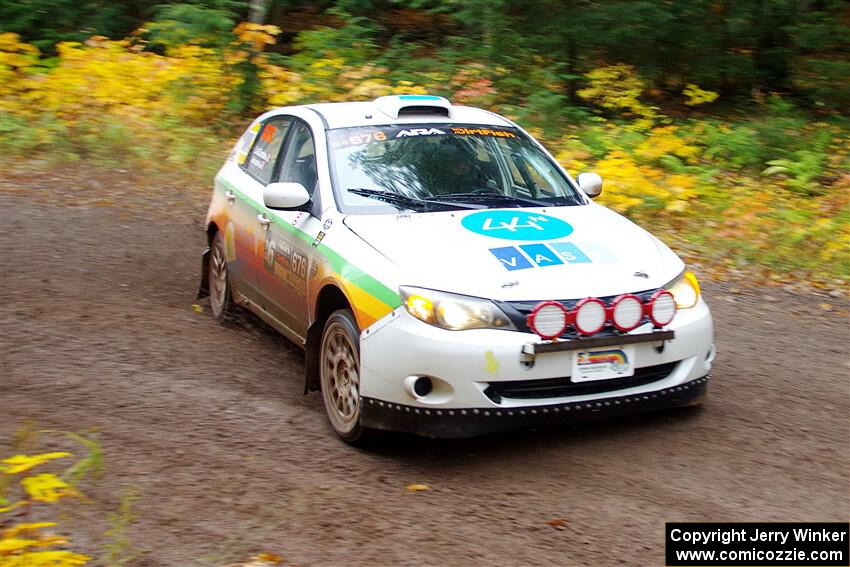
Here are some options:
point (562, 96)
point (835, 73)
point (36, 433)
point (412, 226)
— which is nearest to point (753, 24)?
point (835, 73)

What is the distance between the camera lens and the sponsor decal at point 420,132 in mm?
6707

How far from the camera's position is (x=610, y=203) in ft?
37.1

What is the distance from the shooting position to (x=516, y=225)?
5.90 m

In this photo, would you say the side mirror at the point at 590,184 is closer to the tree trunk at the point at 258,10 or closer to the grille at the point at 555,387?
the grille at the point at 555,387

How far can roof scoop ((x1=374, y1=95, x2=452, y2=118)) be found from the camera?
691 cm

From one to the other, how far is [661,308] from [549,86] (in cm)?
946

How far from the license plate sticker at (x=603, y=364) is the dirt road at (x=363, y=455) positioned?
46 centimetres

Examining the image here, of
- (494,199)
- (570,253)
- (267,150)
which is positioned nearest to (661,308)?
(570,253)

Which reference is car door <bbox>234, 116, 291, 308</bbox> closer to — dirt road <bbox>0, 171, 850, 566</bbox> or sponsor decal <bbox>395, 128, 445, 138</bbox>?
dirt road <bbox>0, 171, 850, 566</bbox>

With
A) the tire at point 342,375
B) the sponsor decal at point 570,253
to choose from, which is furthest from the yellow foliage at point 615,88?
the tire at point 342,375

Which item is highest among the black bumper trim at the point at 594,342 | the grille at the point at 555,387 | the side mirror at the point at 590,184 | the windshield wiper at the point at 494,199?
the windshield wiper at the point at 494,199

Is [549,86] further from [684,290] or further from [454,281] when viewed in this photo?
[454,281]

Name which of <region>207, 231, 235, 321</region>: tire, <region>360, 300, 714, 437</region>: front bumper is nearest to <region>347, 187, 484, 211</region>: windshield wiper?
<region>360, 300, 714, 437</region>: front bumper

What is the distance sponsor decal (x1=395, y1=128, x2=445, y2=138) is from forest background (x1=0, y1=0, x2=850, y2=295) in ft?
14.5
